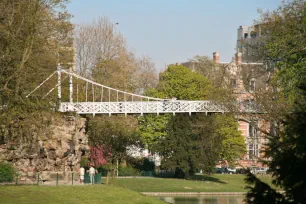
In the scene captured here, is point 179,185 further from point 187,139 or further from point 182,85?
point 182,85

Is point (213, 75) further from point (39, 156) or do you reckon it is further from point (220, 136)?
point (39, 156)

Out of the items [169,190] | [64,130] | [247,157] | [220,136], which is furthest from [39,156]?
[247,157]

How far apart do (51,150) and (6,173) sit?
9401 mm

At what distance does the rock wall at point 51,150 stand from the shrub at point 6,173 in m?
1.55

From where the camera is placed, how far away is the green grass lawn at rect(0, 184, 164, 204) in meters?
38.4

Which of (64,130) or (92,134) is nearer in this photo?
(64,130)

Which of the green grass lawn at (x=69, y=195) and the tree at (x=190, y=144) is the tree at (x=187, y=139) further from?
the green grass lawn at (x=69, y=195)

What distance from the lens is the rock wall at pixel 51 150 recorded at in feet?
167

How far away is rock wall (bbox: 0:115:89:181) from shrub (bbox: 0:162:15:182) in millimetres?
1549

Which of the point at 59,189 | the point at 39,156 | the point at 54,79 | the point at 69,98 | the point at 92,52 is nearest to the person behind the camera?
the point at 59,189

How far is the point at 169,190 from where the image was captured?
2426 inches

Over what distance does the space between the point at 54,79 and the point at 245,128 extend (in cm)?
3932

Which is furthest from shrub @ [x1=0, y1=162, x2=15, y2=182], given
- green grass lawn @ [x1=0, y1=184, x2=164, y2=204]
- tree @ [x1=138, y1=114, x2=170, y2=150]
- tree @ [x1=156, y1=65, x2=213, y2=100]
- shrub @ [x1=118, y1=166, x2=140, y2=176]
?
tree @ [x1=156, y1=65, x2=213, y2=100]

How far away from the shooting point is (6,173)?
46906 millimetres
